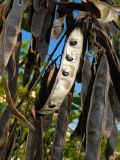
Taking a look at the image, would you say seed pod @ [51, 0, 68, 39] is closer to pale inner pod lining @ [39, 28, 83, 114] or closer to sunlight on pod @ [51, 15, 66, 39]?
sunlight on pod @ [51, 15, 66, 39]

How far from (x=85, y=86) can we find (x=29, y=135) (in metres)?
0.22

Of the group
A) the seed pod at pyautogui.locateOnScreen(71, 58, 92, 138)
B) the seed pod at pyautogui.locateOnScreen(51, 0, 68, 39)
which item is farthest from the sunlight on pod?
the seed pod at pyautogui.locateOnScreen(71, 58, 92, 138)

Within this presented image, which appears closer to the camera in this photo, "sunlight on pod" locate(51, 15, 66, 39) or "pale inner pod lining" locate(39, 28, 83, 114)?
"pale inner pod lining" locate(39, 28, 83, 114)

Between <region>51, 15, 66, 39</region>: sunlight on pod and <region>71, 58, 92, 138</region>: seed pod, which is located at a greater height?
<region>51, 15, 66, 39</region>: sunlight on pod

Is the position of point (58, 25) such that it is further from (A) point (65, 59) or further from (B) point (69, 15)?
(A) point (65, 59)

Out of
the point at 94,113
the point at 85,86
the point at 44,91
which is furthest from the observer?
the point at 44,91

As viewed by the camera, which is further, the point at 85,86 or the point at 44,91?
the point at 44,91

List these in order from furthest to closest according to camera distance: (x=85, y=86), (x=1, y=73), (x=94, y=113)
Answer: (x=85, y=86) → (x=94, y=113) → (x=1, y=73)

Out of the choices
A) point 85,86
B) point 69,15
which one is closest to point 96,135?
point 85,86

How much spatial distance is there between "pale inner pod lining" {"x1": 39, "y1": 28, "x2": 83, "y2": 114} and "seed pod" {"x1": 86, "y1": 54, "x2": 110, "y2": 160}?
0.07m

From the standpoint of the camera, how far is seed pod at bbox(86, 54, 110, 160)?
1.20 metres

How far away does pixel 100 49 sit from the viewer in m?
1.32

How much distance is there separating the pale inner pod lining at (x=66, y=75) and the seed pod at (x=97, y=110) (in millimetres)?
75

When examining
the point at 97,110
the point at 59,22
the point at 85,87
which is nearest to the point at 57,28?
the point at 59,22
